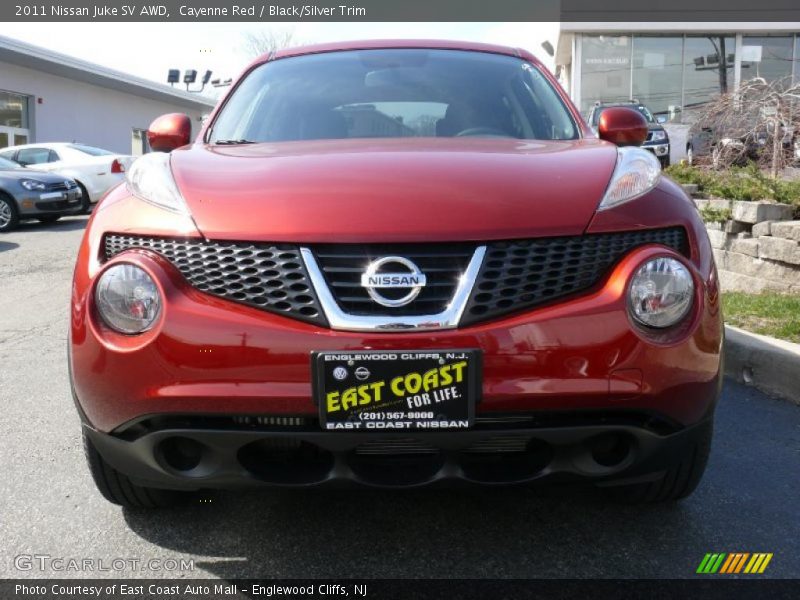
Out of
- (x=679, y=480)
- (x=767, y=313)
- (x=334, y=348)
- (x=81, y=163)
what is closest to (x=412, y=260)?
(x=334, y=348)

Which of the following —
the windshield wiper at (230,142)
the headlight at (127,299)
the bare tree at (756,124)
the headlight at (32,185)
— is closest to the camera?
the headlight at (127,299)

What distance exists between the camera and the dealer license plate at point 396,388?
1.90m

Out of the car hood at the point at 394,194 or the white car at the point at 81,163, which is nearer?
the car hood at the point at 394,194

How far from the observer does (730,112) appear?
846 centimetres

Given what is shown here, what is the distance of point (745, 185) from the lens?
263 inches

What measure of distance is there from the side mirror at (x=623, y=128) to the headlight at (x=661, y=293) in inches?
45.0

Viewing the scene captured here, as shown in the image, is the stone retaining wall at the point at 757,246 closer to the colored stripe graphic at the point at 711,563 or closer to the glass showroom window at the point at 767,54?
the colored stripe graphic at the point at 711,563

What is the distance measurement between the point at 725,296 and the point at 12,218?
1076 cm

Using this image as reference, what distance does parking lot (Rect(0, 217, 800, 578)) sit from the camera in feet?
7.44

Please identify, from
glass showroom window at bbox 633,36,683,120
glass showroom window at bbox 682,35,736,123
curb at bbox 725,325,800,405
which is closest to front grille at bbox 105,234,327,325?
curb at bbox 725,325,800,405

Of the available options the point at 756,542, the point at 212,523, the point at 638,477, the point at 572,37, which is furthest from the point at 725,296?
the point at 572,37

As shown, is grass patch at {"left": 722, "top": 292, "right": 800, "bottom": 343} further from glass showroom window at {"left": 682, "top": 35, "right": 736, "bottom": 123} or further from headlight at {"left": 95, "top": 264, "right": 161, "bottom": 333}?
glass showroom window at {"left": 682, "top": 35, "right": 736, "bottom": 123}

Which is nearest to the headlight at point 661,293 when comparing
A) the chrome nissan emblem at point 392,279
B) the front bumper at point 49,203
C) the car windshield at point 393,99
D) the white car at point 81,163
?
the chrome nissan emblem at point 392,279

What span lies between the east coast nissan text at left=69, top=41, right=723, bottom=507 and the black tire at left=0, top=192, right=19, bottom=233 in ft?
37.4
